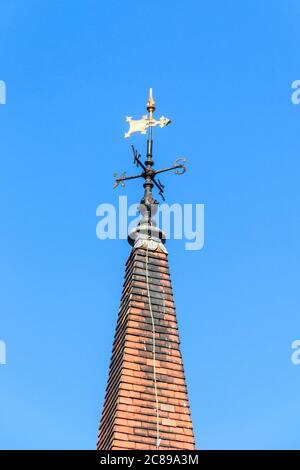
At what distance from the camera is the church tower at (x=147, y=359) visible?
1225 inches

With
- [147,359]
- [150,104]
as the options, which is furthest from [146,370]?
[150,104]

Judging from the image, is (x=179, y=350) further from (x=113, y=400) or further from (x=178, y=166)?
(x=178, y=166)

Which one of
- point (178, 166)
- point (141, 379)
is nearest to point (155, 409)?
point (141, 379)

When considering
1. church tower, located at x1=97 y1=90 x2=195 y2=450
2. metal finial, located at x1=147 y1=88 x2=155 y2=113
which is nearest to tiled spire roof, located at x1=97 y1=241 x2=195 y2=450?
church tower, located at x1=97 y1=90 x2=195 y2=450

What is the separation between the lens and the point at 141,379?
31969 millimetres

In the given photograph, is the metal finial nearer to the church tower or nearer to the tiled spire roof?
the church tower

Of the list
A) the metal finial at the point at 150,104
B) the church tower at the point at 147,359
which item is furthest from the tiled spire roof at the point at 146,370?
the metal finial at the point at 150,104

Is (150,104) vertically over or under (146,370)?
over

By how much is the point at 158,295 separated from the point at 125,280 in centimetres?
112

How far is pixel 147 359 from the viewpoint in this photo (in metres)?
32.4

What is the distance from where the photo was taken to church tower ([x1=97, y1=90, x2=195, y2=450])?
31.1 metres

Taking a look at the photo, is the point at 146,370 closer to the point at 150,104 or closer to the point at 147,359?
the point at 147,359
